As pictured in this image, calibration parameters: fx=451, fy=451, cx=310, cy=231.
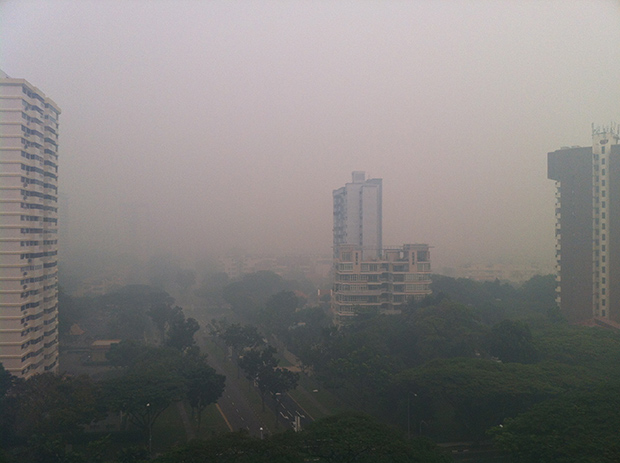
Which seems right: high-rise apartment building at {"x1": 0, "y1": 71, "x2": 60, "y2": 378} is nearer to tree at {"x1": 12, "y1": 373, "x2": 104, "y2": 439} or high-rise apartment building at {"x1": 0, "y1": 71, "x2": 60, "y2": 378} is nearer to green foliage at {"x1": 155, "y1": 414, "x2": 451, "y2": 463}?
tree at {"x1": 12, "y1": 373, "x2": 104, "y2": 439}

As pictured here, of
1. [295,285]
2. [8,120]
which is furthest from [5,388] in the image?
[295,285]

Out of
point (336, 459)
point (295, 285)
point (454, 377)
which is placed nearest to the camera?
point (336, 459)

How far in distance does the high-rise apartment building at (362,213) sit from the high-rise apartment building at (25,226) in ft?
39.5

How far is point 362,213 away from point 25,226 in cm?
1354

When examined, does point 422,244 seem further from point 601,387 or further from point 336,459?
point 336,459

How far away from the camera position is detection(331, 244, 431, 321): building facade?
1553 centimetres

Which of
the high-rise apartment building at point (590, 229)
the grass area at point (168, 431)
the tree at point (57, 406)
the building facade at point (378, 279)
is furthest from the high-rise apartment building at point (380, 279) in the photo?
the tree at point (57, 406)

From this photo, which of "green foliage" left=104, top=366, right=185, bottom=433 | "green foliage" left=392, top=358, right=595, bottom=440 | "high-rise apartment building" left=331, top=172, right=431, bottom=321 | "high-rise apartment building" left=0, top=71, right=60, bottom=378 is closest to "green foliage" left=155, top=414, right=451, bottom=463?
"green foliage" left=392, top=358, right=595, bottom=440

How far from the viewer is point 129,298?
58.4 ft

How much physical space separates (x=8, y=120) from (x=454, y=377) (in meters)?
9.85

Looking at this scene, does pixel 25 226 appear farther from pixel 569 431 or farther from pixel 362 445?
pixel 569 431

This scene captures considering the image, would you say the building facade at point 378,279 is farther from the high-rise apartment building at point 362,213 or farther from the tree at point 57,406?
the tree at point 57,406

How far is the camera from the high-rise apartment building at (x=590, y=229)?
13547mm

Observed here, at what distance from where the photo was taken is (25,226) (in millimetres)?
9227
